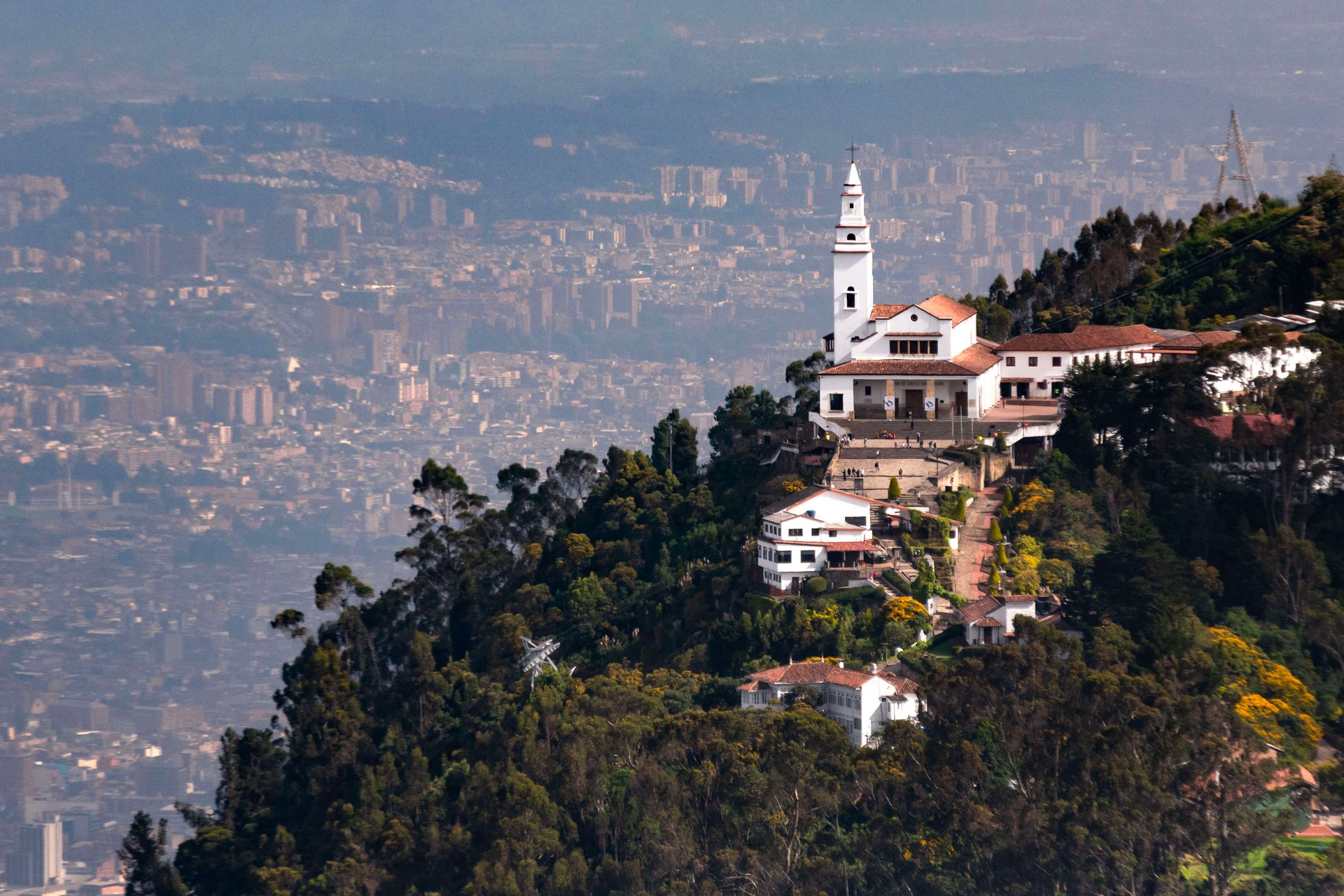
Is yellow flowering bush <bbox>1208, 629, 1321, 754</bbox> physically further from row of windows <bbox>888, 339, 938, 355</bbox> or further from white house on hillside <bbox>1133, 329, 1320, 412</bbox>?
row of windows <bbox>888, 339, 938, 355</bbox>

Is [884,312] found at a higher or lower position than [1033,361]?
higher

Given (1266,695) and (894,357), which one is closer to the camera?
(1266,695)

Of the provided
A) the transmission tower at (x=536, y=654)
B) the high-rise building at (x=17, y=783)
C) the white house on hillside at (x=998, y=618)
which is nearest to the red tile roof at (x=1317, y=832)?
the white house on hillside at (x=998, y=618)

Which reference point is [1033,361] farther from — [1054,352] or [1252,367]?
[1252,367]

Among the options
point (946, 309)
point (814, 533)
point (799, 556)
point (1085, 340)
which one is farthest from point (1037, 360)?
point (799, 556)

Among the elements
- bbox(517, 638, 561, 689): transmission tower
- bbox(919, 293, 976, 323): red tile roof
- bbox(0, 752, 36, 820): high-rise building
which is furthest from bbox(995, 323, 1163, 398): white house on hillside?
bbox(0, 752, 36, 820): high-rise building

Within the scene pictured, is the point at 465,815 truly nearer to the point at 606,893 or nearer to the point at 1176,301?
the point at 606,893
